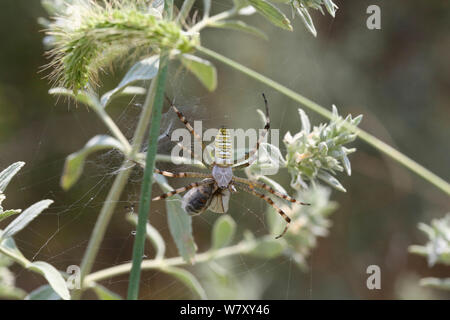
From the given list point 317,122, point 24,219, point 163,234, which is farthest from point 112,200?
point 163,234

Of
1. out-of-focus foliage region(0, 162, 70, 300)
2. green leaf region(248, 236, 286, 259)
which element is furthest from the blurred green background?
out-of-focus foliage region(0, 162, 70, 300)

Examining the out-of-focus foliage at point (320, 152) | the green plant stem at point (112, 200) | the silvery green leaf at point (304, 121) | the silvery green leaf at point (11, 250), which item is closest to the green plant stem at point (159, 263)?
the green plant stem at point (112, 200)

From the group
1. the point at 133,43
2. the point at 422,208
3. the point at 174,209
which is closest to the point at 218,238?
the point at 174,209

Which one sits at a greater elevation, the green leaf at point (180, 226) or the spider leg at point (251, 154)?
the spider leg at point (251, 154)

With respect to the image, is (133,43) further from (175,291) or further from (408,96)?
(408,96)
